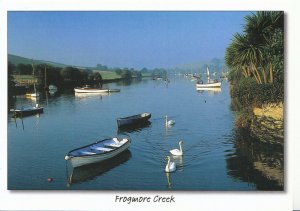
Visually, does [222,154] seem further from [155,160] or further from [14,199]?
[14,199]

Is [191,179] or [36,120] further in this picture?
[36,120]

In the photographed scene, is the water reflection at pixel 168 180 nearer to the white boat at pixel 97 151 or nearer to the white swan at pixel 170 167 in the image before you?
the white swan at pixel 170 167

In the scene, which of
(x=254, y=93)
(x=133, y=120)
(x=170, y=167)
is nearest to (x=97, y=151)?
(x=170, y=167)

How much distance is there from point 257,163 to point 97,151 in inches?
221

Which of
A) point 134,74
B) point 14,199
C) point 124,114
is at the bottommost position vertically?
point 14,199

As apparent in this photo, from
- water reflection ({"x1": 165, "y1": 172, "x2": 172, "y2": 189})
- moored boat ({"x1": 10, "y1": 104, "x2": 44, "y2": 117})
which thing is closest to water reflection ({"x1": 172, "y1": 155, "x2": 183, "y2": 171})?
water reflection ({"x1": 165, "y1": 172, "x2": 172, "y2": 189})

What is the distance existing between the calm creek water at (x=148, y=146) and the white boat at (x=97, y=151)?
239mm

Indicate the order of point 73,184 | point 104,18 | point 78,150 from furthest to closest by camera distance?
point 78,150 < point 73,184 < point 104,18

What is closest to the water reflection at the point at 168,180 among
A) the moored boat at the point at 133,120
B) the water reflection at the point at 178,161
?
the water reflection at the point at 178,161

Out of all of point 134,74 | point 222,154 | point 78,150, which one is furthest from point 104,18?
point 222,154

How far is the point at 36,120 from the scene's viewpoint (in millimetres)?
18766
